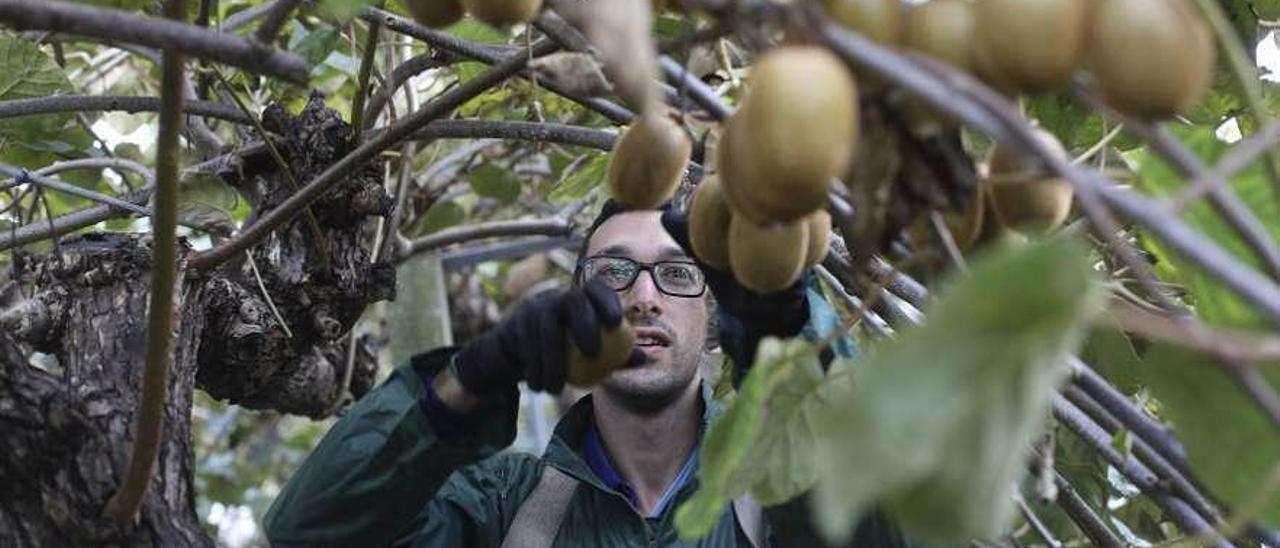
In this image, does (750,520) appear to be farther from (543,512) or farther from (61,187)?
(61,187)

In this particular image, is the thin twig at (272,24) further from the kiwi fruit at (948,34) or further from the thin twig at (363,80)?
the thin twig at (363,80)

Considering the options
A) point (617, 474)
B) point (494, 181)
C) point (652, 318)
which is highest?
point (652, 318)

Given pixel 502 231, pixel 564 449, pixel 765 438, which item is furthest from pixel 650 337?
pixel 765 438

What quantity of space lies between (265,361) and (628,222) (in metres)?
0.49

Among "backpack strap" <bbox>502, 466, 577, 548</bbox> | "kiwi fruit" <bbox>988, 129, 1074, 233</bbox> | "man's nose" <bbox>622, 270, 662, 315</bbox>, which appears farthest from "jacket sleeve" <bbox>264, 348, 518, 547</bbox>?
"kiwi fruit" <bbox>988, 129, 1074, 233</bbox>

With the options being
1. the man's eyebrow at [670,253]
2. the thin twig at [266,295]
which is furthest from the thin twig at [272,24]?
the man's eyebrow at [670,253]

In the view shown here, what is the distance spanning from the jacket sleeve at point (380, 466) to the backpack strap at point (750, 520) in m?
0.37

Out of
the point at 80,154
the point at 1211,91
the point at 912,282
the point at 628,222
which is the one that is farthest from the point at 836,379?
the point at 80,154

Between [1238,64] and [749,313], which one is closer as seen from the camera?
[1238,64]

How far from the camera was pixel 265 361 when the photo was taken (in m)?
2.28

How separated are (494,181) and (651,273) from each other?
91cm

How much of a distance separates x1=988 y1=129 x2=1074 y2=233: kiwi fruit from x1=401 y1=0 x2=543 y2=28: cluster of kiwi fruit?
0.27m

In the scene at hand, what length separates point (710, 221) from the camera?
1.15m

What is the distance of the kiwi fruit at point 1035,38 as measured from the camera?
2.77 ft
